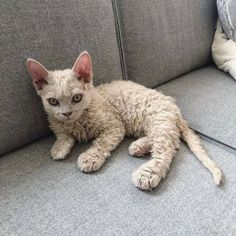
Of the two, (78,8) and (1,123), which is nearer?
(1,123)

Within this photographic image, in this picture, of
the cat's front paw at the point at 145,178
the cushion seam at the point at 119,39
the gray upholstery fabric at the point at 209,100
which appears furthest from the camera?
the cushion seam at the point at 119,39

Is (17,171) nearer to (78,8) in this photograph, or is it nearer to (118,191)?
(118,191)

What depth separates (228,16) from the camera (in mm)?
1435

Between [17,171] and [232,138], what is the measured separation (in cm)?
73

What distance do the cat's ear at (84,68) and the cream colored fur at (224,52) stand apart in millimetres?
752

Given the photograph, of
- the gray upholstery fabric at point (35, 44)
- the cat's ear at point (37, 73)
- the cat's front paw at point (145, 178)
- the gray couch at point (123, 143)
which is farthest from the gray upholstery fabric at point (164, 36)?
the cat's front paw at point (145, 178)

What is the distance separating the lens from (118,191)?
86cm

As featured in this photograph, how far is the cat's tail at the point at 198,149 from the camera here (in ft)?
2.95

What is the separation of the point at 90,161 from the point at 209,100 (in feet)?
2.06

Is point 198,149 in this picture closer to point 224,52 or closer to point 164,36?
point 164,36

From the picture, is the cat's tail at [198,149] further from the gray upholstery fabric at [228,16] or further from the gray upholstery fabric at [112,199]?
the gray upholstery fabric at [228,16]

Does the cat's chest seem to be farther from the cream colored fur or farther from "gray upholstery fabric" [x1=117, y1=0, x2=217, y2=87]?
the cream colored fur

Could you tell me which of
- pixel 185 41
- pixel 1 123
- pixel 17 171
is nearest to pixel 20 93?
pixel 1 123

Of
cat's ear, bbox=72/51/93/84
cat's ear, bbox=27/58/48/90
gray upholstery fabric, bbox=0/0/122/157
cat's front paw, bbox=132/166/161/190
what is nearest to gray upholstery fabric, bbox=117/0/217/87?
gray upholstery fabric, bbox=0/0/122/157
